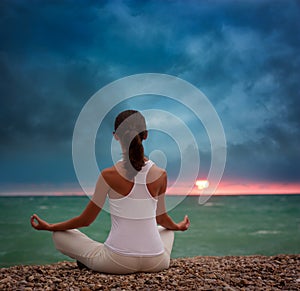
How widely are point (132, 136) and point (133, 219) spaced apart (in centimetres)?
86

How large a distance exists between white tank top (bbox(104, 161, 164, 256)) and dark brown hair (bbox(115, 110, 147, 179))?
0.10 m

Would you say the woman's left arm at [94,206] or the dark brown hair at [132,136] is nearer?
the dark brown hair at [132,136]

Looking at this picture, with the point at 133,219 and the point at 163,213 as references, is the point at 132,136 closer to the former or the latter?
the point at 133,219

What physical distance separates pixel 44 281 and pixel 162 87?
3373mm

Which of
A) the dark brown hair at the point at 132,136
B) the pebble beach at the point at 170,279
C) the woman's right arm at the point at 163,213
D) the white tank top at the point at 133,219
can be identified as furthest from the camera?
the woman's right arm at the point at 163,213

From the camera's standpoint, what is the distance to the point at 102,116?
5.16m

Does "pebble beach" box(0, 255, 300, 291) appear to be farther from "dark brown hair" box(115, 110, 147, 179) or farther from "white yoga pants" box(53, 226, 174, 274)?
"dark brown hair" box(115, 110, 147, 179)

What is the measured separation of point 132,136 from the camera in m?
3.68

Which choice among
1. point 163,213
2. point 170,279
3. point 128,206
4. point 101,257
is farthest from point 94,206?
point 170,279

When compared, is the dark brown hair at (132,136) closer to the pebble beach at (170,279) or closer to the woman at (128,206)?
the woman at (128,206)

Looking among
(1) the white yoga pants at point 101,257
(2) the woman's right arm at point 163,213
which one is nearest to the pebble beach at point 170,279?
(1) the white yoga pants at point 101,257

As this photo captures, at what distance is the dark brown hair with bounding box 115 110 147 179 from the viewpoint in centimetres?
366

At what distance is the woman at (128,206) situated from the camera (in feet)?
12.2

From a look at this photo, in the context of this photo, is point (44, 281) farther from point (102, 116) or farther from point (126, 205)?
point (102, 116)
